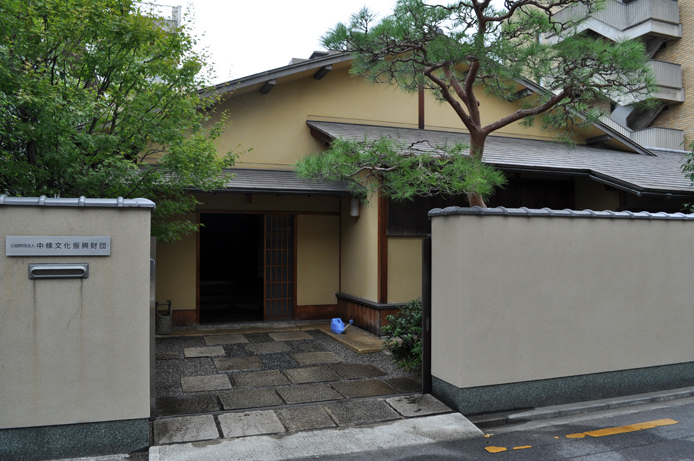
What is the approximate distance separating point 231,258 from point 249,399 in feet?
45.4

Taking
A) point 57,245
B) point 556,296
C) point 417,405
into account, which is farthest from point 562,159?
point 57,245

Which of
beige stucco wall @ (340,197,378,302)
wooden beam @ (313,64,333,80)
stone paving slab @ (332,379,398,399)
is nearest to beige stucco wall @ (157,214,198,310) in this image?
beige stucco wall @ (340,197,378,302)

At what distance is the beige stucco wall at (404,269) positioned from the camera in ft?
29.4

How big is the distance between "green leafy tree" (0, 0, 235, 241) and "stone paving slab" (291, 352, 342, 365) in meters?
2.87

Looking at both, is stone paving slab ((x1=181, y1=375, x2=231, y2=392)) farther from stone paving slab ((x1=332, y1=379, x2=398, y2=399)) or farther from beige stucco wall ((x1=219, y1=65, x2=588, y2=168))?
beige stucco wall ((x1=219, y1=65, x2=588, y2=168))

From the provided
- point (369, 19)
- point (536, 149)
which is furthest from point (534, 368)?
point (536, 149)

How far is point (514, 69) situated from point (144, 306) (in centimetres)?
524

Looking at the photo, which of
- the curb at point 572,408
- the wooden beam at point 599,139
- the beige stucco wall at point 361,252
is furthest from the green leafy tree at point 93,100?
the wooden beam at point 599,139

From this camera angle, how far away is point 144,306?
441 centimetres

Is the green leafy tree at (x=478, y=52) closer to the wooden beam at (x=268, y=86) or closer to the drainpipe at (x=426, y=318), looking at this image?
the drainpipe at (x=426, y=318)

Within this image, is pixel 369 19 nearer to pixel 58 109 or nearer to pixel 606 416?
pixel 58 109

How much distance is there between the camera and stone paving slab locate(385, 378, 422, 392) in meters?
6.07

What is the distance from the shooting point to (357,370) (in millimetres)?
6941

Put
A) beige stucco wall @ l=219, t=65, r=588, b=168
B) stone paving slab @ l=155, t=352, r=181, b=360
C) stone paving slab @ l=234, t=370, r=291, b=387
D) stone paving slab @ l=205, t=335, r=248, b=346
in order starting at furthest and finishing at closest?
beige stucco wall @ l=219, t=65, r=588, b=168 < stone paving slab @ l=205, t=335, r=248, b=346 < stone paving slab @ l=155, t=352, r=181, b=360 < stone paving slab @ l=234, t=370, r=291, b=387
